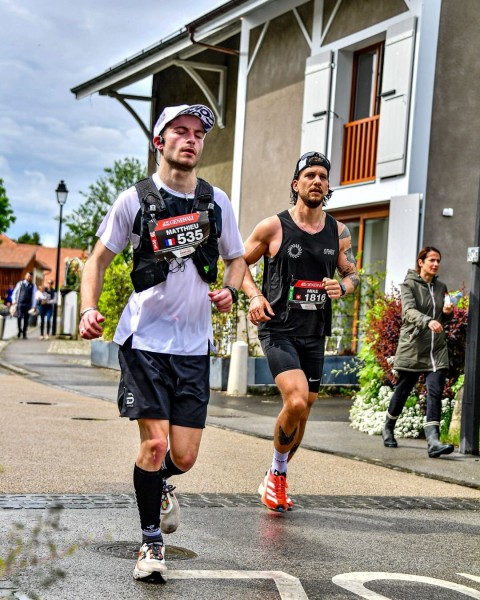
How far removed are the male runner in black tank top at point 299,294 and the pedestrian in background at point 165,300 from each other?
5.32 feet

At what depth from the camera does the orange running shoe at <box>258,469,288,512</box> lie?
650cm

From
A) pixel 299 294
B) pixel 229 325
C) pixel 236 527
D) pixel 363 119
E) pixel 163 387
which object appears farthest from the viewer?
pixel 363 119

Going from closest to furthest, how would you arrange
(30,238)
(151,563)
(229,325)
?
(151,563) → (229,325) → (30,238)

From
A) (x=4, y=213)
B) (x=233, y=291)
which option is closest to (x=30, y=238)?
(x=4, y=213)

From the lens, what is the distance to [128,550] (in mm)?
5199

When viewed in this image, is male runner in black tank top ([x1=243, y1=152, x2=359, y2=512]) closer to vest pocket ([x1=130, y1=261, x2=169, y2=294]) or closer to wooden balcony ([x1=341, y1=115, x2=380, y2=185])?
vest pocket ([x1=130, y1=261, x2=169, y2=294])

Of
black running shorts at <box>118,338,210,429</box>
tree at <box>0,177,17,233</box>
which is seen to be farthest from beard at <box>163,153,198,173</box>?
tree at <box>0,177,17,233</box>

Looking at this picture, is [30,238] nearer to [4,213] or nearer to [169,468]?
[4,213]

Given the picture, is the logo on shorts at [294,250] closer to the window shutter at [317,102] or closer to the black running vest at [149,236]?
the black running vest at [149,236]

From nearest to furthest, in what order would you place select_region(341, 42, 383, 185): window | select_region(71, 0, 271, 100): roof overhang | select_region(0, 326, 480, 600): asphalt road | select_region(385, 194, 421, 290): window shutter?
select_region(0, 326, 480, 600): asphalt road < select_region(385, 194, 421, 290): window shutter < select_region(341, 42, 383, 185): window < select_region(71, 0, 271, 100): roof overhang

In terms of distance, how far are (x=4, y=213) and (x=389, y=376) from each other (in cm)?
8337

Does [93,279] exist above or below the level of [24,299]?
below

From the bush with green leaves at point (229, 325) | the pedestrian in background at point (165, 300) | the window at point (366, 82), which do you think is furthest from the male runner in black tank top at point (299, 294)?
the window at point (366, 82)

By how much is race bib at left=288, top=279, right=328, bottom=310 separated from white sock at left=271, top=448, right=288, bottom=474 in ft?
2.92
